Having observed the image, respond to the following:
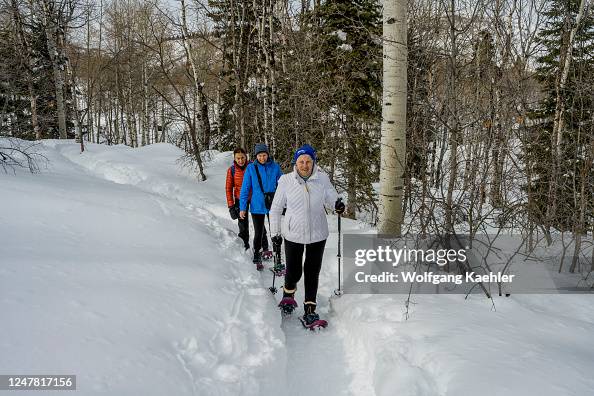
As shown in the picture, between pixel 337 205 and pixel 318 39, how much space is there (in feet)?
25.2

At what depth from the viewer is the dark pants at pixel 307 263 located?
4445 mm

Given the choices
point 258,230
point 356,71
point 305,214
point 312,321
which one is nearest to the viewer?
point 305,214

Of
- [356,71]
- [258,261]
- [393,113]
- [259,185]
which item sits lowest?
[258,261]

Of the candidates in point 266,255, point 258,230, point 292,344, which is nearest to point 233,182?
point 258,230

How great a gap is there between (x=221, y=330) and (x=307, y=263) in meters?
1.28

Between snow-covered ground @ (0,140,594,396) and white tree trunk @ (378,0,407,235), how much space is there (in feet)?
3.99

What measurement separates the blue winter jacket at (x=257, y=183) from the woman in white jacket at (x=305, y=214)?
1.56 meters

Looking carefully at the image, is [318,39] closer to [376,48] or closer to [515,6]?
[376,48]

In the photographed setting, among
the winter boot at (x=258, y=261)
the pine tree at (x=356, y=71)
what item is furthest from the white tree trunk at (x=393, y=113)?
the pine tree at (x=356, y=71)

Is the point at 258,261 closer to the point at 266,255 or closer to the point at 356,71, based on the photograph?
the point at 266,255

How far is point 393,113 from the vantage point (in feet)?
16.2

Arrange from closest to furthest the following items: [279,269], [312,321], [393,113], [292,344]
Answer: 1. [292,344]
2. [312,321]
3. [393,113]
4. [279,269]

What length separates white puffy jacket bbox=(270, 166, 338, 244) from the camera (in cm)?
432

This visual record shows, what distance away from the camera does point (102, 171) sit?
14.5 metres
